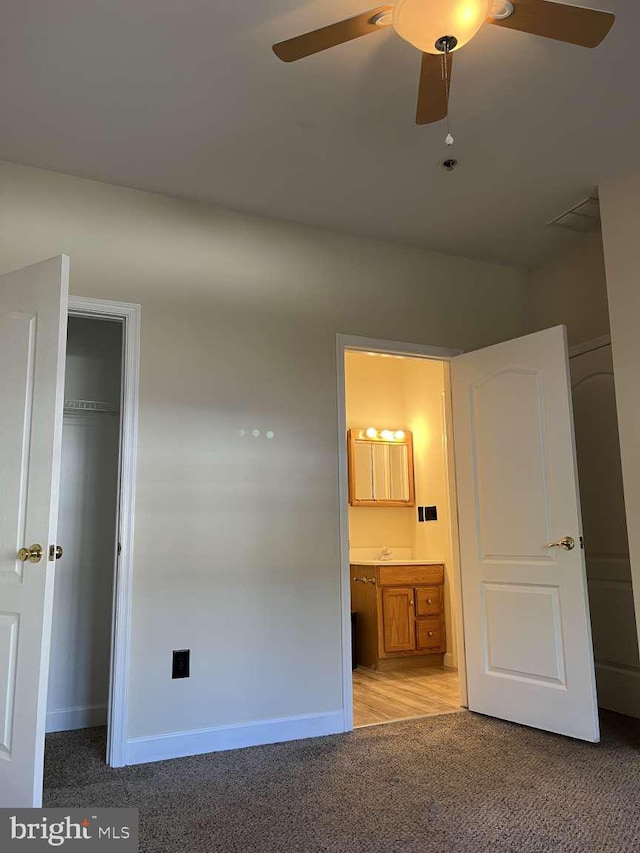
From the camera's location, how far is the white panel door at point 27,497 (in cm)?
226

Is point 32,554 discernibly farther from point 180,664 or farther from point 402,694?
point 402,694

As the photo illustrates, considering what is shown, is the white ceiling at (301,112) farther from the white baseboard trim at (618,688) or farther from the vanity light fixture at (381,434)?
the white baseboard trim at (618,688)

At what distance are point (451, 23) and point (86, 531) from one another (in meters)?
3.24

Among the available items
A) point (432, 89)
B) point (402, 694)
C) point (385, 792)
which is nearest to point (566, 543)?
point (385, 792)

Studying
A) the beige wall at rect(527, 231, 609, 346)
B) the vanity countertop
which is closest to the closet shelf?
the vanity countertop

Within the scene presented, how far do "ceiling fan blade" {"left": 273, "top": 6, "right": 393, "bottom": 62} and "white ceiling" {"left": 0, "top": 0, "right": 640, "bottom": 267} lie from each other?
401mm

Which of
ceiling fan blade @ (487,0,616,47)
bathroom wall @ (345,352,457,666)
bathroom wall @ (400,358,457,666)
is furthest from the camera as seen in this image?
bathroom wall @ (345,352,457,666)

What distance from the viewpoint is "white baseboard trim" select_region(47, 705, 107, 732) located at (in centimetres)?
361

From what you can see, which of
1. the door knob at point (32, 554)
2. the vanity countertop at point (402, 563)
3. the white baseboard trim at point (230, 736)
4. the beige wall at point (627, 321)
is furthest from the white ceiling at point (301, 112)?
the white baseboard trim at point (230, 736)

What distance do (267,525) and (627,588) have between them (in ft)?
6.86

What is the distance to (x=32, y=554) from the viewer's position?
235cm

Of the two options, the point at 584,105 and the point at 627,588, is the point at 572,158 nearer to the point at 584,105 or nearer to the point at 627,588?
the point at 584,105

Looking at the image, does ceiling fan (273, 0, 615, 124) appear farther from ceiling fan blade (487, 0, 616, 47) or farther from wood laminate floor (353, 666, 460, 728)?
wood laminate floor (353, 666, 460, 728)

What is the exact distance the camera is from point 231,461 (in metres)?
3.38
